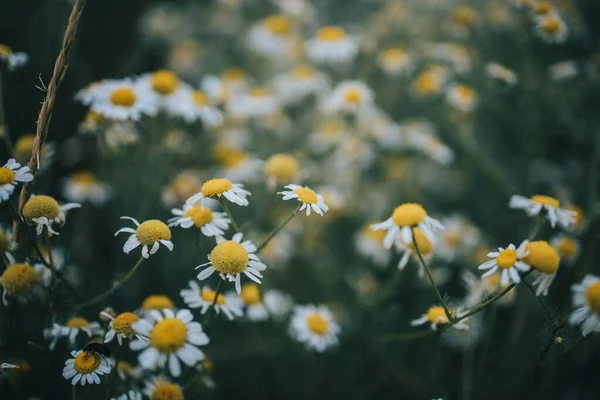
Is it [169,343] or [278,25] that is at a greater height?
[278,25]

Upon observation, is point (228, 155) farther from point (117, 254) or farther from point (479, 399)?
point (479, 399)

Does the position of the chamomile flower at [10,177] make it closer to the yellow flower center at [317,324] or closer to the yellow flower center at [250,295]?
the yellow flower center at [250,295]

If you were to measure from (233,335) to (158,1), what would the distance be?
1.89 meters

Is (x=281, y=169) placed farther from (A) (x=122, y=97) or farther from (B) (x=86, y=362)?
(B) (x=86, y=362)

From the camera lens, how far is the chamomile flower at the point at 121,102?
1487 mm

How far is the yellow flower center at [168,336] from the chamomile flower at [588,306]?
2.67ft

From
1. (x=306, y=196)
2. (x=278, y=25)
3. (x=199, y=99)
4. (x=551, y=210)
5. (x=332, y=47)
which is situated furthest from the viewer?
(x=278, y=25)

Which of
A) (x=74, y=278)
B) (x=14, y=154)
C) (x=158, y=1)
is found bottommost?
(x=74, y=278)

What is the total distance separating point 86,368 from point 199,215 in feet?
1.34

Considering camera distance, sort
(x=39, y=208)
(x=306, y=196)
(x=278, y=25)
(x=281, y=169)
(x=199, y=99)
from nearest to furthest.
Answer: (x=39, y=208) < (x=306, y=196) < (x=281, y=169) < (x=199, y=99) < (x=278, y=25)

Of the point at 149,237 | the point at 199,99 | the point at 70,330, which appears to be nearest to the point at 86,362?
the point at 70,330

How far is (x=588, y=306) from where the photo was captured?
95 cm

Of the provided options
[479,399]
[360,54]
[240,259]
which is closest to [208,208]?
[240,259]

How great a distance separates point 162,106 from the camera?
1.71 metres
